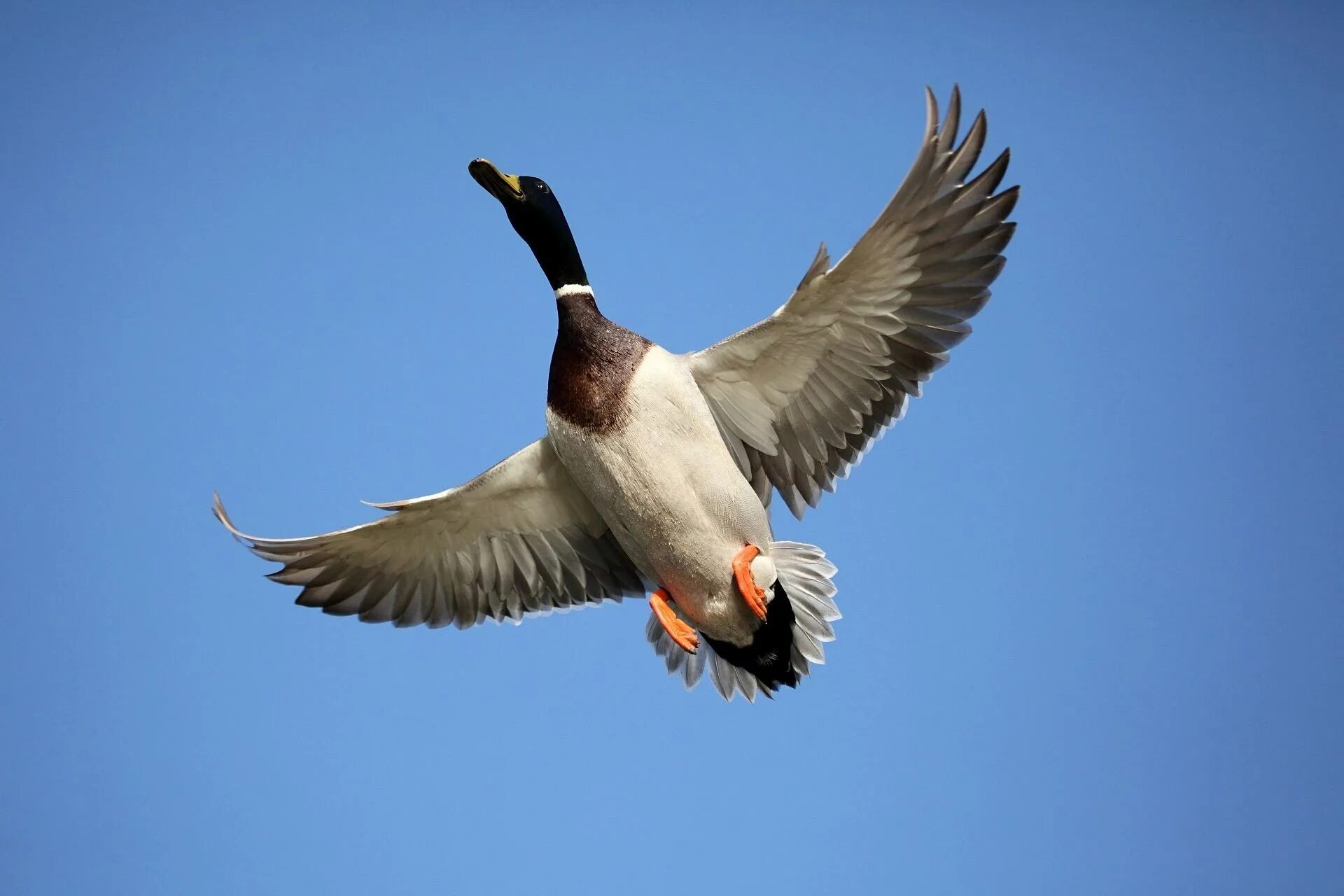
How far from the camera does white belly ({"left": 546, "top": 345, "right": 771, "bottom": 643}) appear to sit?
4.55 metres

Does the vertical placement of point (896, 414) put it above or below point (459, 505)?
above

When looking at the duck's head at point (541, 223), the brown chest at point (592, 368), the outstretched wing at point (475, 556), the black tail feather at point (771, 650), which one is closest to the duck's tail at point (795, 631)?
the black tail feather at point (771, 650)

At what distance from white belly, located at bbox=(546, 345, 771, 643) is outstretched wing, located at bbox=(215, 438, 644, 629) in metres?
0.51

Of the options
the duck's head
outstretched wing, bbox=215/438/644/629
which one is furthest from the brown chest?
outstretched wing, bbox=215/438/644/629

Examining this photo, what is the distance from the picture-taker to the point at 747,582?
4645 millimetres

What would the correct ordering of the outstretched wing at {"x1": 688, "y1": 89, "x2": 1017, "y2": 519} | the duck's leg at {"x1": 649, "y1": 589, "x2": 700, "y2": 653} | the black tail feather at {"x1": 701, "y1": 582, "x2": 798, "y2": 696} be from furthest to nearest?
the duck's leg at {"x1": 649, "y1": 589, "x2": 700, "y2": 653} < the black tail feather at {"x1": 701, "y1": 582, "x2": 798, "y2": 696} < the outstretched wing at {"x1": 688, "y1": 89, "x2": 1017, "y2": 519}

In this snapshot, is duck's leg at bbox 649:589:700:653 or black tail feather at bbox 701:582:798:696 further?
duck's leg at bbox 649:589:700:653

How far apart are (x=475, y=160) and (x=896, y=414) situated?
175 cm

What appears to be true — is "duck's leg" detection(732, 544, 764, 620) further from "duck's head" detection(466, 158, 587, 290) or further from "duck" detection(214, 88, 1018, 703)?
"duck's head" detection(466, 158, 587, 290)

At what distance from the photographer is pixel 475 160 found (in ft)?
15.5

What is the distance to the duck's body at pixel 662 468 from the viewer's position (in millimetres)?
4555

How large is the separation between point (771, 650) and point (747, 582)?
0.37m

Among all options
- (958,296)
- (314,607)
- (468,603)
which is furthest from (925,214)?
(314,607)

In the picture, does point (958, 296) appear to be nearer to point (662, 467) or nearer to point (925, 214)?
point (925, 214)
